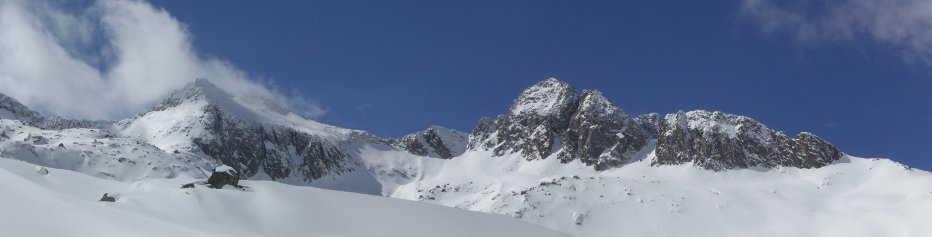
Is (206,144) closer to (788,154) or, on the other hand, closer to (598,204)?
(598,204)

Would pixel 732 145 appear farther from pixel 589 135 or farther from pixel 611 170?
pixel 589 135

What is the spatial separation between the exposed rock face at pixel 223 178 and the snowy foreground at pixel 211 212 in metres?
1.03

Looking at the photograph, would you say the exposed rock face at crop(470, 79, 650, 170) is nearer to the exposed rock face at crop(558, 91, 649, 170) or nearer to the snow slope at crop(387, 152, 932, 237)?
the exposed rock face at crop(558, 91, 649, 170)

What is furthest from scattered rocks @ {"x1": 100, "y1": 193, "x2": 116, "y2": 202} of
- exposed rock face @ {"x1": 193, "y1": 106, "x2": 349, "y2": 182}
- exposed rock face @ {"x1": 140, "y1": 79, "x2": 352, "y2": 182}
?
exposed rock face @ {"x1": 193, "y1": 106, "x2": 349, "y2": 182}

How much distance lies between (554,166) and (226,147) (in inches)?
3237

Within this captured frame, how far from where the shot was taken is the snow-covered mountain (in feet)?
382

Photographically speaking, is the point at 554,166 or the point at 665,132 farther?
the point at 554,166

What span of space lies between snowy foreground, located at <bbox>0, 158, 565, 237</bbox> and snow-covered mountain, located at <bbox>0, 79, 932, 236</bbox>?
275ft

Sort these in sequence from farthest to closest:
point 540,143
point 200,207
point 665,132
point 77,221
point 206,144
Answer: point 540,143
point 206,144
point 665,132
point 200,207
point 77,221

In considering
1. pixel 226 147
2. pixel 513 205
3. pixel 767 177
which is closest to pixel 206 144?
pixel 226 147

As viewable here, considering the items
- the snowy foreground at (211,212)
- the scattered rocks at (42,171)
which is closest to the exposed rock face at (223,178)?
the snowy foreground at (211,212)

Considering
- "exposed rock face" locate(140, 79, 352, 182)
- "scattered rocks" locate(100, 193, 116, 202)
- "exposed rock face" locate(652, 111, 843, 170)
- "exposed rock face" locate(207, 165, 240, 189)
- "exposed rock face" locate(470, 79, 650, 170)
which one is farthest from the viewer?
"exposed rock face" locate(140, 79, 352, 182)

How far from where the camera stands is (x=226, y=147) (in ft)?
595

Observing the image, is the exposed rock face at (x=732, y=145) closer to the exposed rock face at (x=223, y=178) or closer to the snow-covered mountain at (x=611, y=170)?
the snow-covered mountain at (x=611, y=170)
